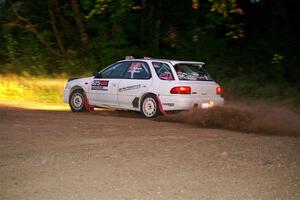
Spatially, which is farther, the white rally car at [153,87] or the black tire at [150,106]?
the black tire at [150,106]

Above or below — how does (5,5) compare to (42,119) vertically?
above

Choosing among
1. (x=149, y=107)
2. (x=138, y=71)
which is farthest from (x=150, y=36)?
(x=149, y=107)

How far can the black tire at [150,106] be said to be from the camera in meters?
13.4

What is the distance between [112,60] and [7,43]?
190 inches

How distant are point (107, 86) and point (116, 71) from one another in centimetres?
46

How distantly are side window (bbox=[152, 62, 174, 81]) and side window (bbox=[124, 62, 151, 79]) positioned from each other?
0.23m

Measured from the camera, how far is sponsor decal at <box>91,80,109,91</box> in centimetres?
1459

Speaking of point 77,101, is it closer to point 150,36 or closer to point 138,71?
point 138,71

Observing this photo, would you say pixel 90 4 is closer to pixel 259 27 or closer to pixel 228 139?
pixel 259 27

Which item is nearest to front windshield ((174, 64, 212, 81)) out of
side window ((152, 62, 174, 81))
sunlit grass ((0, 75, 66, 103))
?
side window ((152, 62, 174, 81))

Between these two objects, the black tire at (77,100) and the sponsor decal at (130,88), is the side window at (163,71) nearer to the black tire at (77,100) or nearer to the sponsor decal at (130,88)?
the sponsor decal at (130,88)

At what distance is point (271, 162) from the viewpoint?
313 inches

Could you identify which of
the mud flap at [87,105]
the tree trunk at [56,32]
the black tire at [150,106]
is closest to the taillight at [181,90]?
the black tire at [150,106]

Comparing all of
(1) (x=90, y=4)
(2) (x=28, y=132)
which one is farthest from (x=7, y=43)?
(2) (x=28, y=132)
